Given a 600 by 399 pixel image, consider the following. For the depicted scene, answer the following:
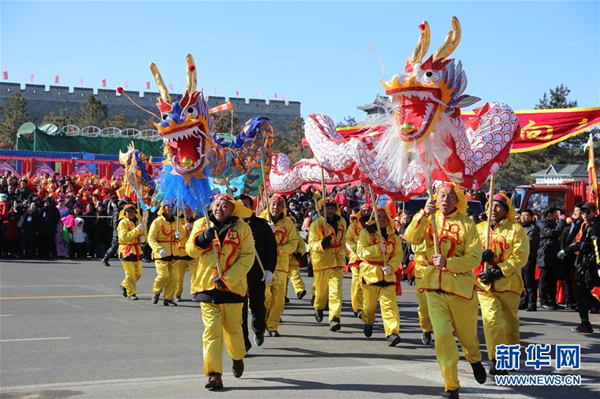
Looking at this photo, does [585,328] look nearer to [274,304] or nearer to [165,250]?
[274,304]

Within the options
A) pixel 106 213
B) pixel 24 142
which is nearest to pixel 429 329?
pixel 106 213

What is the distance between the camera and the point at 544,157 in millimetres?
45812

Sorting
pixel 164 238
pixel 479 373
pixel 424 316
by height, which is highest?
pixel 164 238

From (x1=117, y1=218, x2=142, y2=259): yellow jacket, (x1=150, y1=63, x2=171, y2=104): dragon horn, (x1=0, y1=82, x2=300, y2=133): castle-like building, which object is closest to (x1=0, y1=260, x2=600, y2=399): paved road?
(x1=117, y1=218, x2=142, y2=259): yellow jacket

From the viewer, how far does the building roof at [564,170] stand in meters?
39.7

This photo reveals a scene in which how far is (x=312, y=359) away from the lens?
8.56 metres

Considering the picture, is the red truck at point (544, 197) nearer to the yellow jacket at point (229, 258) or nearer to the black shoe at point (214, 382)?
the yellow jacket at point (229, 258)

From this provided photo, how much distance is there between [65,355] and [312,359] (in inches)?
108

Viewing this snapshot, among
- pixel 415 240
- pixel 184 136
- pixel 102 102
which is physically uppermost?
pixel 102 102

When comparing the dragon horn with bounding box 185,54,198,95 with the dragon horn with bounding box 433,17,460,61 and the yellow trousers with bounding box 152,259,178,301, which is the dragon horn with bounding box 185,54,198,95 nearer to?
the dragon horn with bounding box 433,17,460,61

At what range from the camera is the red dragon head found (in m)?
7.87

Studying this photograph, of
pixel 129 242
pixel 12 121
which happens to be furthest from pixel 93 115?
pixel 129 242

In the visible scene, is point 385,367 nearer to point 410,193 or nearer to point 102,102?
point 410,193

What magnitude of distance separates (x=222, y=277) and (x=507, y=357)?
3.07m
